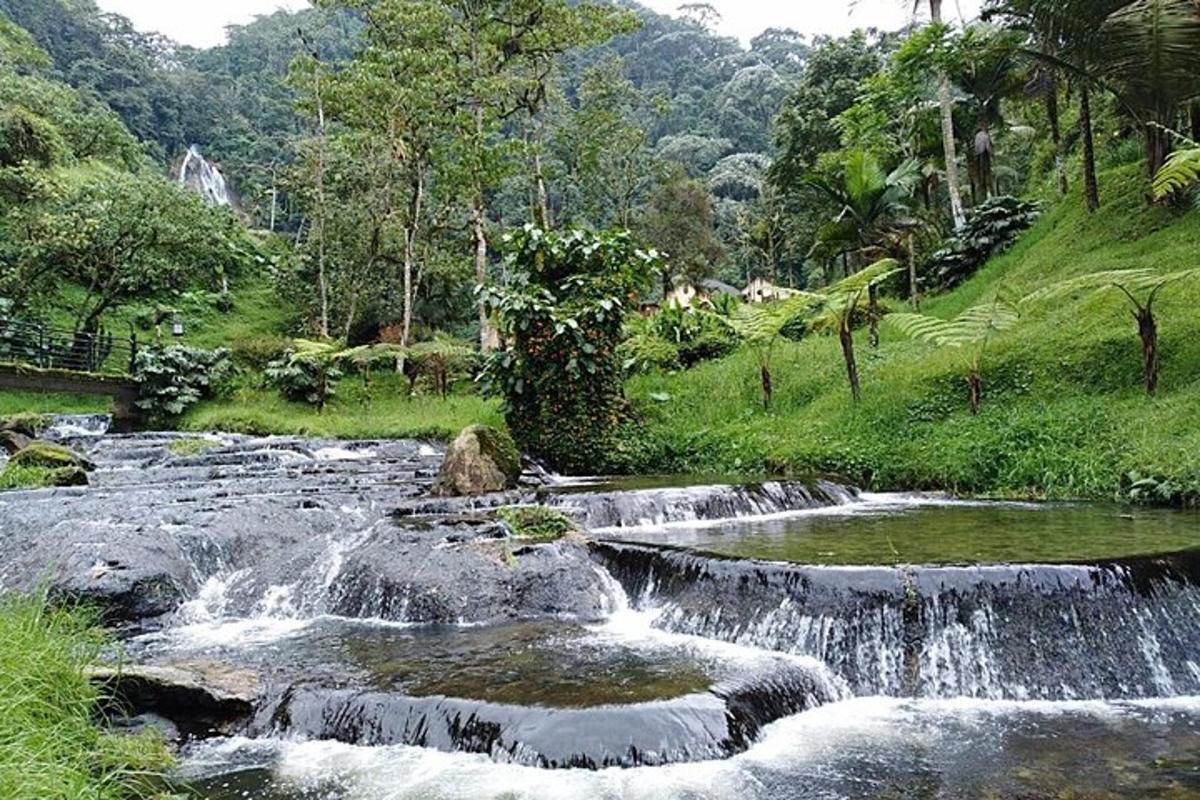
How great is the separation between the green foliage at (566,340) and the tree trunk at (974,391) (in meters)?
4.76

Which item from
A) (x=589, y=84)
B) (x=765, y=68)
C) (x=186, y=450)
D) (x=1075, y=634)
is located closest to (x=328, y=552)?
(x=1075, y=634)

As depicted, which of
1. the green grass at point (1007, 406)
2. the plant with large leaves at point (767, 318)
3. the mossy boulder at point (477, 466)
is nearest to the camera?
the green grass at point (1007, 406)

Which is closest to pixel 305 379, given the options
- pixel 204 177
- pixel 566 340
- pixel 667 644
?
pixel 566 340

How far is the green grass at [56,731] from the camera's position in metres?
3.19

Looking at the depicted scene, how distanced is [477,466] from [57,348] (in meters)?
18.7

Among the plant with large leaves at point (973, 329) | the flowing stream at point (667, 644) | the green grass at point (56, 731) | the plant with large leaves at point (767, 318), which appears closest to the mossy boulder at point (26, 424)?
the flowing stream at point (667, 644)

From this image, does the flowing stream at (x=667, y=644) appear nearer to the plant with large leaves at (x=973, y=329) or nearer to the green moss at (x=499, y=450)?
the green moss at (x=499, y=450)

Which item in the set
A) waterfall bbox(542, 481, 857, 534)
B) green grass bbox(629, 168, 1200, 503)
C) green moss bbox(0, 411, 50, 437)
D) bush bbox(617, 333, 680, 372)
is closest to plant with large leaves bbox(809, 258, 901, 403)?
green grass bbox(629, 168, 1200, 503)

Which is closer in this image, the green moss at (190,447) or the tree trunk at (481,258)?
the green moss at (190,447)

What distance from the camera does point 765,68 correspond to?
66.1 meters

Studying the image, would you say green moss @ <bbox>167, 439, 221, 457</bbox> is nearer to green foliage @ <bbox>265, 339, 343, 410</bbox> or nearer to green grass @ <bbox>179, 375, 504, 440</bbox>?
green grass @ <bbox>179, 375, 504, 440</bbox>

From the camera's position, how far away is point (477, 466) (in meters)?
10.1

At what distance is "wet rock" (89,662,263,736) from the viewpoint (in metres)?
4.86

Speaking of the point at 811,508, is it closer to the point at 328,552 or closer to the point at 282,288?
the point at 328,552
